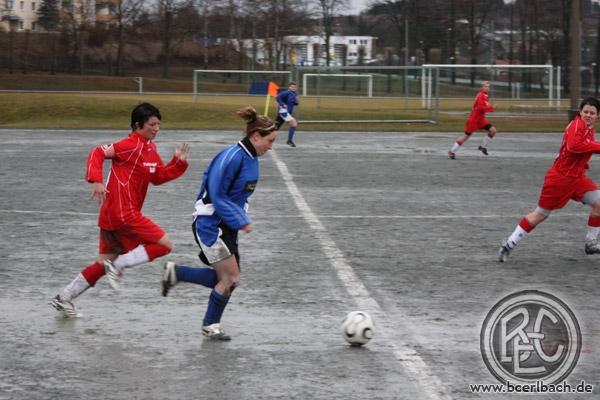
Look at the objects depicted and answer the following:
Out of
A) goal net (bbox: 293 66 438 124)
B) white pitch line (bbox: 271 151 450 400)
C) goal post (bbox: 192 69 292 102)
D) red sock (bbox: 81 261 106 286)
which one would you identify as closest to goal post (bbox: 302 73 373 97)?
goal net (bbox: 293 66 438 124)

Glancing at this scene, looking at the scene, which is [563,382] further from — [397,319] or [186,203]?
[186,203]

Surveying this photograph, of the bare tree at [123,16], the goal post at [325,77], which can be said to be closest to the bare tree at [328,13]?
the bare tree at [123,16]

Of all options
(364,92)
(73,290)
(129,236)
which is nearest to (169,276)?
(129,236)

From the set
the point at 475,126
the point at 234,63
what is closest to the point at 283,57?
the point at 234,63

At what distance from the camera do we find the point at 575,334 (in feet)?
25.5

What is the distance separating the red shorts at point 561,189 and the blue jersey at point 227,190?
184 inches

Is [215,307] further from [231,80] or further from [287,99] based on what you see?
[231,80]

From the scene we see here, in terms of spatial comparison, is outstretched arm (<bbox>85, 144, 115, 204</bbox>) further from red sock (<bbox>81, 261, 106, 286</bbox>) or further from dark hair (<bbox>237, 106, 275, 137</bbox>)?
dark hair (<bbox>237, 106, 275, 137</bbox>)

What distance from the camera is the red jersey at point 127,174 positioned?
8.25 metres

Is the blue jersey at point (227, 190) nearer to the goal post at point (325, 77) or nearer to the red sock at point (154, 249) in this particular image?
the red sock at point (154, 249)

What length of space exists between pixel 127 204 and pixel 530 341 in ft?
10.9

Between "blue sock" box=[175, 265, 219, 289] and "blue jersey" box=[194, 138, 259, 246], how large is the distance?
0.32 meters

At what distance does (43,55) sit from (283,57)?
18014mm

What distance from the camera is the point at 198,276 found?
7652mm
